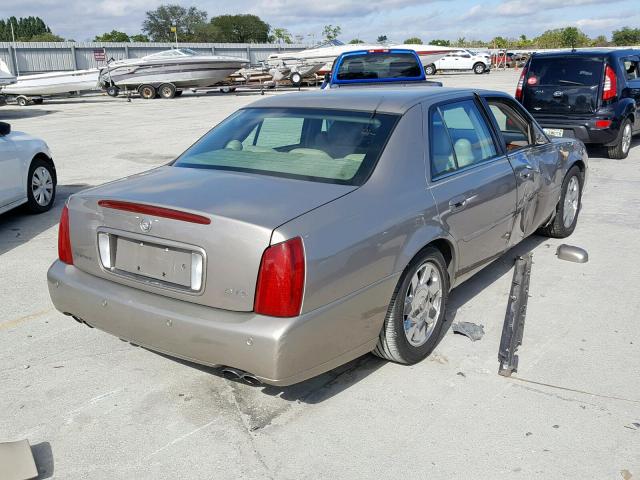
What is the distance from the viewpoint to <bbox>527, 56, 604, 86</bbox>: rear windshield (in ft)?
34.7

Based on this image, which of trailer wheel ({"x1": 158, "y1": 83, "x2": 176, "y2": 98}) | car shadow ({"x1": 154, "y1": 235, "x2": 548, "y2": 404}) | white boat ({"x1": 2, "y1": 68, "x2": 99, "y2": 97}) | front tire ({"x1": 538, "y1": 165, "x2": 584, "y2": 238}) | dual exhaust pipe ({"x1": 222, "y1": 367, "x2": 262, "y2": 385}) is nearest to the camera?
dual exhaust pipe ({"x1": 222, "y1": 367, "x2": 262, "y2": 385})

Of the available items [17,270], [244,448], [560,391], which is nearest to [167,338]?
[244,448]

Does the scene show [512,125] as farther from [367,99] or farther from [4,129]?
[4,129]

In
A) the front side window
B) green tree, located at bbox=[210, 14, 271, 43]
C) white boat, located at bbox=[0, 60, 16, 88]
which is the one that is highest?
green tree, located at bbox=[210, 14, 271, 43]

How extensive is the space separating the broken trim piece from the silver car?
362mm

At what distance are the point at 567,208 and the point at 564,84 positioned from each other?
5030mm

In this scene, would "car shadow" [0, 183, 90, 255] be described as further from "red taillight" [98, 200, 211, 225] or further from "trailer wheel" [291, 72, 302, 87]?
"trailer wheel" [291, 72, 302, 87]

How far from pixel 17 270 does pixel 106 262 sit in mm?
2824

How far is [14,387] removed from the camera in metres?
3.75

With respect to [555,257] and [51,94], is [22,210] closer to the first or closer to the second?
[555,257]

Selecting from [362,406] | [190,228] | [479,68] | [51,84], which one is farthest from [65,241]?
[479,68]

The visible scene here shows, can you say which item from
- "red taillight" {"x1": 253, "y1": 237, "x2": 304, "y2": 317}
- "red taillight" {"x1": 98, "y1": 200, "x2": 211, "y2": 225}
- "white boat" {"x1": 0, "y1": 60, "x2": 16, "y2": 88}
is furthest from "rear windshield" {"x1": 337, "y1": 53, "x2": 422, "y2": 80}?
"white boat" {"x1": 0, "y1": 60, "x2": 16, "y2": 88}

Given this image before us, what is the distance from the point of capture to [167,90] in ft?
97.3

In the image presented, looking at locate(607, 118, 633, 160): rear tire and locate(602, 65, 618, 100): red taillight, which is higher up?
locate(602, 65, 618, 100): red taillight
